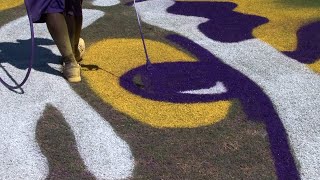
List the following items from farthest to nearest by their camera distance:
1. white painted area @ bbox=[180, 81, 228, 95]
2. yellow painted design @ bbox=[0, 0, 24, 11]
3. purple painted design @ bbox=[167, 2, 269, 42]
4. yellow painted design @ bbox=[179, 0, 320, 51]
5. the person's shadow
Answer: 1. yellow painted design @ bbox=[0, 0, 24, 11]
2. purple painted design @ bbox=[167, 2, 269, 42]
3. yellow painted design @ bbox=[179, 0, 320, 51]
4. the person's shadow
5. white painted area @ bbox=[180, 81, 228, 95]

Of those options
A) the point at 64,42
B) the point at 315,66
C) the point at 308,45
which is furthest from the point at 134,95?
the point at 308,45

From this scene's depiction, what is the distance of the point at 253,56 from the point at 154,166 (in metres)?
2.12

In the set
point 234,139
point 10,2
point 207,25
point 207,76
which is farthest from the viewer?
point 10,2

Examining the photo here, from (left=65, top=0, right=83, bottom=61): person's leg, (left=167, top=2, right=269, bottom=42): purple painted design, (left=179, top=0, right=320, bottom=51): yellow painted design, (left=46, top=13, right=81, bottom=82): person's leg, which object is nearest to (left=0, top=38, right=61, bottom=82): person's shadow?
(left=46, top=13, right=81, bottom=82): person's leg

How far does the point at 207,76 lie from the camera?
14.7 feet

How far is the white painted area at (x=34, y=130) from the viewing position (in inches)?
124

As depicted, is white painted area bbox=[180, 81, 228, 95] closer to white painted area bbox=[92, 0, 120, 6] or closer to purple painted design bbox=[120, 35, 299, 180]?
purple painted design bbox=[120, 35, 299, 180]

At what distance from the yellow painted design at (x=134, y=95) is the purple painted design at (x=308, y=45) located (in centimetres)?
105

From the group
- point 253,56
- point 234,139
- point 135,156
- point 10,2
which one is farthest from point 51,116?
point 10,2

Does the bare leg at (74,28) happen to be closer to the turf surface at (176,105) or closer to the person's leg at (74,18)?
the person's leg at (74,18)

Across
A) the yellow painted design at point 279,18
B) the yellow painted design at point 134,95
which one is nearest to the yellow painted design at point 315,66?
the yellow painted design at point 279,18

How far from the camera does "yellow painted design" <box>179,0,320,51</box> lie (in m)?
5.36

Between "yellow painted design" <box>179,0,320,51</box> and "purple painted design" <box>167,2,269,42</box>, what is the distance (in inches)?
4.6

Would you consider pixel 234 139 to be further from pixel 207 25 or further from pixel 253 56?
pixel 207 25
